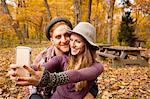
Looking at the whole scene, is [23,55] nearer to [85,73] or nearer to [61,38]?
Answer: [85,73]

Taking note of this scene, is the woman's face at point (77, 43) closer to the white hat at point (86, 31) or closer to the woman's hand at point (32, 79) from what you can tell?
the white hat at point (86, 31)

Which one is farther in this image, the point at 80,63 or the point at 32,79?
the point at 80,63

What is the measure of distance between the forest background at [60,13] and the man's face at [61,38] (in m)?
11.9

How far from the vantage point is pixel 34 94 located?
248 cm

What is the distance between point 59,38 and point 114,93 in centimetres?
326

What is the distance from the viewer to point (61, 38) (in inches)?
102

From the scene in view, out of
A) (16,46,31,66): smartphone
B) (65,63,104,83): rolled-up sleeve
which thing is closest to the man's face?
(65,63,104,83): rolled-up sleeve

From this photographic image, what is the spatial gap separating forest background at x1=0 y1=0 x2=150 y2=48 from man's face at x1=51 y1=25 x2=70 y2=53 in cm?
1185

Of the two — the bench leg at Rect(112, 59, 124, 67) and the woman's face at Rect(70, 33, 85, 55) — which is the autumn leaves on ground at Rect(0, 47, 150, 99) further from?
the woman's face at Rect(70, 33, 85, 55)

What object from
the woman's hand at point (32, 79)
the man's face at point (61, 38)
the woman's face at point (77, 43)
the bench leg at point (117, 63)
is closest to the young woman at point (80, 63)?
the woman's face at point (77, 43)

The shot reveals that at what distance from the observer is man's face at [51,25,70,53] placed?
8.37 feet

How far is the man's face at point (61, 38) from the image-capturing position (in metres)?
2.55

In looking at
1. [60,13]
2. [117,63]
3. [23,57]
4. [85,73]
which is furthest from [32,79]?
[60,13]

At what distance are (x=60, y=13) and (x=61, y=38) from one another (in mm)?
33445
